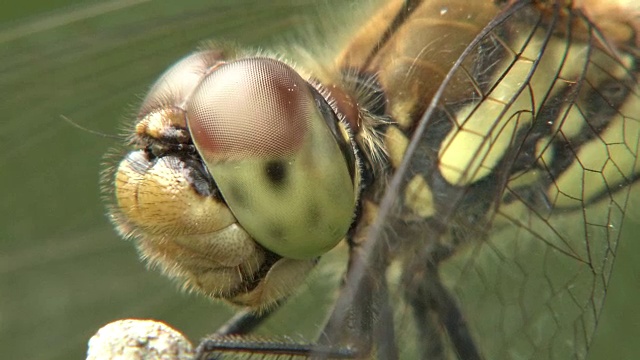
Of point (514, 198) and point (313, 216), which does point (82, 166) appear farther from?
point (514, 198)

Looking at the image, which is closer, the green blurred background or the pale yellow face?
the pale yellow face

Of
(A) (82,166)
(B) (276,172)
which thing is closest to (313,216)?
(B) (276,172)

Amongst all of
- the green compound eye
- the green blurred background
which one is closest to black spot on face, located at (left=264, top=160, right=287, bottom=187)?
the green compound eye

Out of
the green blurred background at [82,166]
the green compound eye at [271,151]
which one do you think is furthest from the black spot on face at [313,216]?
the green blurred background at [82,166]

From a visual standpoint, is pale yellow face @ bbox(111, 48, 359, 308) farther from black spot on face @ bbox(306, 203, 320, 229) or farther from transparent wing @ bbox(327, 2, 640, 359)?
transparent wing @ bbox(327, 2, 640, 359)

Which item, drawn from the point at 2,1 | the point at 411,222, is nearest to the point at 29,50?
the point at 2,1

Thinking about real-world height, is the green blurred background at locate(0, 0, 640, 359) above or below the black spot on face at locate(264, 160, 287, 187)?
below

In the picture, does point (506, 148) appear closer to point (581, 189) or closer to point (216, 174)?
point (581, 189)
